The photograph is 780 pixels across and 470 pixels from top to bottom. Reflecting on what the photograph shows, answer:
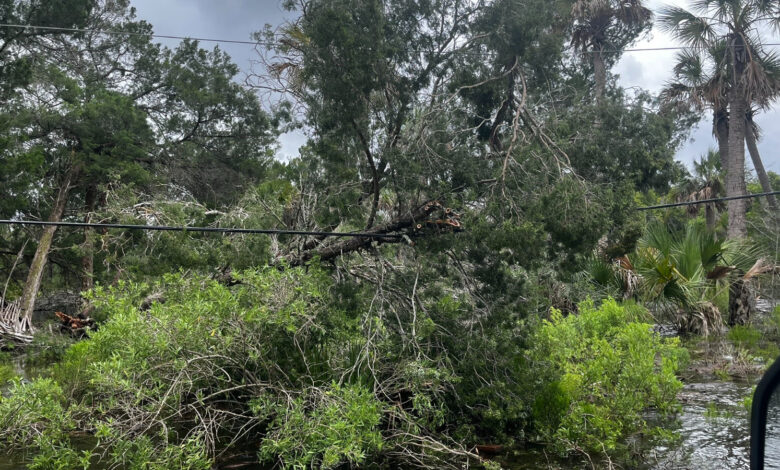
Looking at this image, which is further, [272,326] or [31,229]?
[31,229]

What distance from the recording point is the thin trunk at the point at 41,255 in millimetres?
17953

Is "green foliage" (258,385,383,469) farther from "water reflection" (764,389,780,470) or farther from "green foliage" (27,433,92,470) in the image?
"water reflection" (764,389,780,470)

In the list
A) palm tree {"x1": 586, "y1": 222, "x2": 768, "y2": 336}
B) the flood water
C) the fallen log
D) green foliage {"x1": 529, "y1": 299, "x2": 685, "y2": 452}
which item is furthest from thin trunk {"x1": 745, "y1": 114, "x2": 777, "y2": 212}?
the fallen log

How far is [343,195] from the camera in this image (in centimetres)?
823

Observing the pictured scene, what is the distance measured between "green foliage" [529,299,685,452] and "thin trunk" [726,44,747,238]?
48.7 ft

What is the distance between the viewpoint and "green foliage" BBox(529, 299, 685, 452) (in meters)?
6.78

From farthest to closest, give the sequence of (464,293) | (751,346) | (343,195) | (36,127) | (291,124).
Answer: (36,127) → (751,346) → (291,124) → (343,195) → (464,293)

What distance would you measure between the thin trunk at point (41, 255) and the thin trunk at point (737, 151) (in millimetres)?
20920

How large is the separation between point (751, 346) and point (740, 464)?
7551mm

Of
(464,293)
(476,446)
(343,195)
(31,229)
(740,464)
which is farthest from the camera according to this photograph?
(31,229)

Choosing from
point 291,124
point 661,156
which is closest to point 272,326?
point 291,124

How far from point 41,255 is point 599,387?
1691cm

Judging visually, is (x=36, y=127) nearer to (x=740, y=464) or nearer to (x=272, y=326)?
(x=272, y=326)

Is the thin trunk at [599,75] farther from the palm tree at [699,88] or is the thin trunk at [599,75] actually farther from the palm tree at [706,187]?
the palm tree at [706,187]
